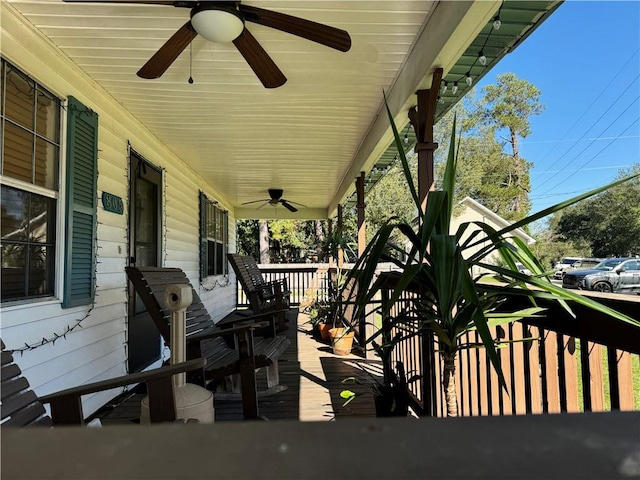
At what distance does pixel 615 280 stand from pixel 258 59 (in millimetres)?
13172

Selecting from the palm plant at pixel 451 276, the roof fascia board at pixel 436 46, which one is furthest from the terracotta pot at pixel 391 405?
the roof fascia board at pixel 436 46

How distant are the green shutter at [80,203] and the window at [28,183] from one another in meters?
0.08

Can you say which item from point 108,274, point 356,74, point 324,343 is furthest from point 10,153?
point 324,343

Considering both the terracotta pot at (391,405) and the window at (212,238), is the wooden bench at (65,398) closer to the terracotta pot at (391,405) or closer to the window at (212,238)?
the terracotta pot at (391,405)

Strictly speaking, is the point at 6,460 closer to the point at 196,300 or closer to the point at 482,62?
the point at 482,62

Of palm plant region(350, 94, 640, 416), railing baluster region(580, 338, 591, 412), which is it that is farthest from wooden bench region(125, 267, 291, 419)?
railing baluster region(580, 338, 591, 412)

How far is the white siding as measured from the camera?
2152 mm

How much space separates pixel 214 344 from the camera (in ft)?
10.0

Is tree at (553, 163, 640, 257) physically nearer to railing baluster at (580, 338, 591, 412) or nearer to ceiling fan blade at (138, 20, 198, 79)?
railing baluster at (580, 338, 591, 412)

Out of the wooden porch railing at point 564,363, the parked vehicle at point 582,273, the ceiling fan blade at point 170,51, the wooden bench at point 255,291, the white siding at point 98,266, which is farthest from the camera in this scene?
the parked vehicle at point 582,273

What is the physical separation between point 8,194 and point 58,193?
0.38 m

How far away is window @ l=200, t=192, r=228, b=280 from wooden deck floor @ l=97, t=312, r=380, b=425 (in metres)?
2.52

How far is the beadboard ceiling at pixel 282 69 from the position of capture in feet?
6.88

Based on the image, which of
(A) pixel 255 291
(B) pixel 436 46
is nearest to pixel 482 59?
(B) pixel 436 46
